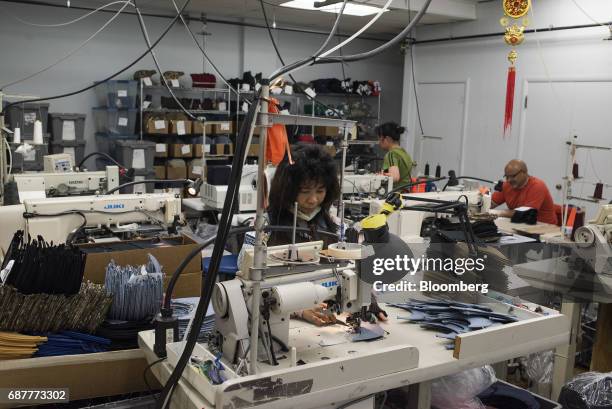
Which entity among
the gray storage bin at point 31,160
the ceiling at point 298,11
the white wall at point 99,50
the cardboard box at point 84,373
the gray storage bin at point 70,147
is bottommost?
the cardboard box at point 84,373

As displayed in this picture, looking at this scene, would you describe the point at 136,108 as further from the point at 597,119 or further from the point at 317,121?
the point at 317,121

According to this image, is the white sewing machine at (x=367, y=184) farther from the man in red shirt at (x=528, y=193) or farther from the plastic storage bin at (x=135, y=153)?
the plastic storage bin at (x=135, y=153)

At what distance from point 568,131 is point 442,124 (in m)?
1.80

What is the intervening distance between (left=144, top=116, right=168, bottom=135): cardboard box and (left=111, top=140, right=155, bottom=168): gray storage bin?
19 centimetres

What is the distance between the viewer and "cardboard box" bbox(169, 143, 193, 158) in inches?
258

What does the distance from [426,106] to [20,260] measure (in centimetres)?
648

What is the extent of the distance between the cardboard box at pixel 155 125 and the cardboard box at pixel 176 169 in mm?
374

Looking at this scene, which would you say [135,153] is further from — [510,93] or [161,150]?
[510,93]

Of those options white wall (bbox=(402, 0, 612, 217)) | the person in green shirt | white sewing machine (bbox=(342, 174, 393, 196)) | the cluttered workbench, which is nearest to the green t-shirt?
the person in green shirt

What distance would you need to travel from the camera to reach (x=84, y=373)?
1.65 m

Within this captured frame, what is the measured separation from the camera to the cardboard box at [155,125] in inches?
248

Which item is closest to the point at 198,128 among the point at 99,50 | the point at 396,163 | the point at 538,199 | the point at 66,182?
the point at 99,50

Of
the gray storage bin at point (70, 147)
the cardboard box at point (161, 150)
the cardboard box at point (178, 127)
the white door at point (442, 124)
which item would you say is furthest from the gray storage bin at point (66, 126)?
the white door at point (442, 124)

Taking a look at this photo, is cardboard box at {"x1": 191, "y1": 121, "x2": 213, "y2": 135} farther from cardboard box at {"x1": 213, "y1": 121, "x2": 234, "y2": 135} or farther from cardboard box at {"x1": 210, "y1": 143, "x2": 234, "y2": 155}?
cardboard box at {"x1": 210, "y1": 143, "x2": 234, "y2": 155}
